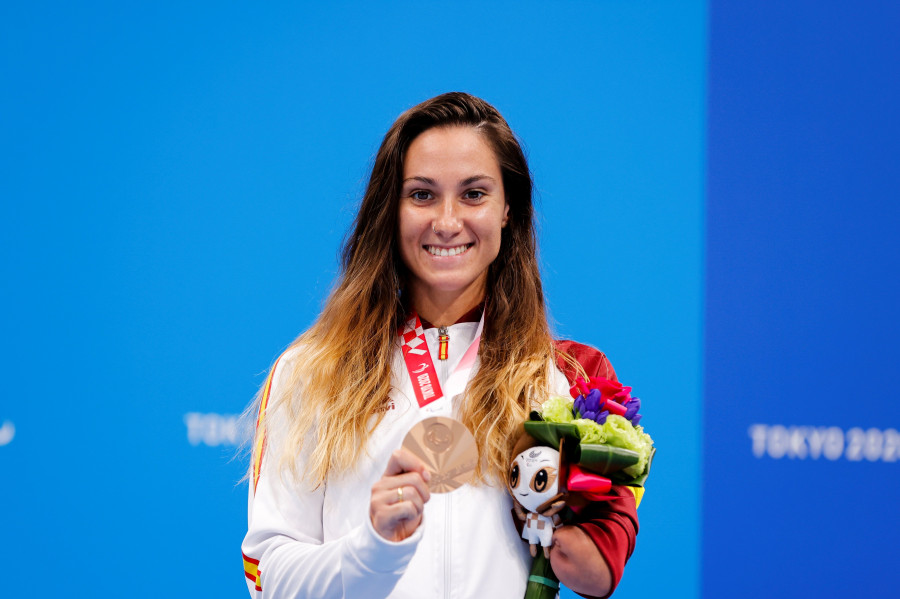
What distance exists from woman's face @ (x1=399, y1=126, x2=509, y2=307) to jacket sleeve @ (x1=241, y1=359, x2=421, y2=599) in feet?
1.21

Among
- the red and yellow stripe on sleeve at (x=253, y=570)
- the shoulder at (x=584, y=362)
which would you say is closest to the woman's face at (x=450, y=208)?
the shoulder at (x=584, y=362)

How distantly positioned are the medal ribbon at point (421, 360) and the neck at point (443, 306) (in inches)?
1.0

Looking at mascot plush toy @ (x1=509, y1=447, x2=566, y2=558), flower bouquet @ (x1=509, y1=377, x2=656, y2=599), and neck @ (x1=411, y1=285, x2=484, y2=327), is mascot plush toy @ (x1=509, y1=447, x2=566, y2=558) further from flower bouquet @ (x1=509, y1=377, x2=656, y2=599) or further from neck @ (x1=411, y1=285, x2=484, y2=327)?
neck @ (x1=411, y1=285, x2=484, y2=327)

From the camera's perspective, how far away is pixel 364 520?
1.36m

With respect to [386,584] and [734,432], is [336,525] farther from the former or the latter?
[734,432]

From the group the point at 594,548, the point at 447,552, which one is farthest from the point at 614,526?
the point at 447,552

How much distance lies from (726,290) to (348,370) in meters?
1.52

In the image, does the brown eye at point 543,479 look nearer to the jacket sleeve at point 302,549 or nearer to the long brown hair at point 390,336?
the long brown hair at point 390,336

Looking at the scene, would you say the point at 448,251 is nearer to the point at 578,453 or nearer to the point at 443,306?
the point at 443,306

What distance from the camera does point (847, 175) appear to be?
266 cm

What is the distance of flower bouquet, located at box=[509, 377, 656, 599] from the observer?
1.33 m

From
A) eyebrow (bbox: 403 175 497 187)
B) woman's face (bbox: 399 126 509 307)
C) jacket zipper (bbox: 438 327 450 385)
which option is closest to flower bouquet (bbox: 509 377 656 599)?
jacket zipper (bbox: 438 327 450 385)

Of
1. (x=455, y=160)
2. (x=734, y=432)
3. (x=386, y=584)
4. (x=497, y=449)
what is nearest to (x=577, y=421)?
(x=497, y=449)

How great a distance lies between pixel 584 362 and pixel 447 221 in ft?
1.35
